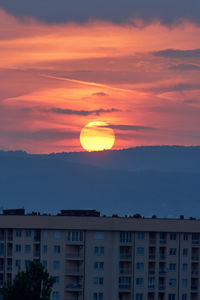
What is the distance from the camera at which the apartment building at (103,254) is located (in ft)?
361

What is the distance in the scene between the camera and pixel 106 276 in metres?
110

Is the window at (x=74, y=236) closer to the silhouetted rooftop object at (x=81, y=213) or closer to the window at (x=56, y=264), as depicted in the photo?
the window at (x=56, y=264)

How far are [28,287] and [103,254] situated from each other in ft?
109

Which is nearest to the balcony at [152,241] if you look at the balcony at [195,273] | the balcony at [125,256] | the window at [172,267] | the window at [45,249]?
the balcony at [125,256]

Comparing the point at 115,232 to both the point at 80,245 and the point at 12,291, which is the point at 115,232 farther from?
the point at 12,291

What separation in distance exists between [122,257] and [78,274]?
5.63 metres

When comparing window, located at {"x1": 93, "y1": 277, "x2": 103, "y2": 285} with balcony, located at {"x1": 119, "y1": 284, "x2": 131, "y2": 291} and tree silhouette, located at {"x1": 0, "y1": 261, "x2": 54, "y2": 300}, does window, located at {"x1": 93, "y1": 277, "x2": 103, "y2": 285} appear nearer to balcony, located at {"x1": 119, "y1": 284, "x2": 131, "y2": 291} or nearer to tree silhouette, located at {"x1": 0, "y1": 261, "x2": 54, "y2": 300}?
balcony, located at {"x1": 119, "y1": 284, "x2": 131, "y2": 291}

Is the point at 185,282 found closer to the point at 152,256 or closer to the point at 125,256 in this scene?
the point at 152,256

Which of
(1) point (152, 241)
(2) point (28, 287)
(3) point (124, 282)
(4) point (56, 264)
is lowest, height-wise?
(2) point (28, 287)

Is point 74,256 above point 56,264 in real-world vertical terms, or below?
above

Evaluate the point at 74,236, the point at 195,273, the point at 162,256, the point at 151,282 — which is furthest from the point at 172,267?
the point at 74,236

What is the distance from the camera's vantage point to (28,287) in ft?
258

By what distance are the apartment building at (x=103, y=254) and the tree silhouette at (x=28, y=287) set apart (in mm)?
27743

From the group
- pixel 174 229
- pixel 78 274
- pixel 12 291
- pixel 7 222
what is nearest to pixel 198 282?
pixel 174 229
